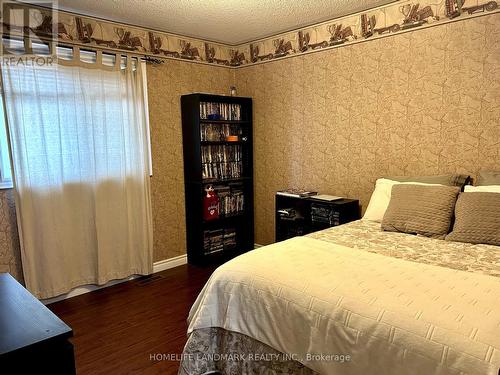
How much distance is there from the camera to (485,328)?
4.07 feet

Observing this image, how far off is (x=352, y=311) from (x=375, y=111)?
2.26m

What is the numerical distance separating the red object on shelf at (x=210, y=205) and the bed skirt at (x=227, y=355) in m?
2.05

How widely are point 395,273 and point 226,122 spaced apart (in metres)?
2.71

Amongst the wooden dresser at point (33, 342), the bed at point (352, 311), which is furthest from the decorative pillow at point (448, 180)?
the wooden dresser at point (33, 342)

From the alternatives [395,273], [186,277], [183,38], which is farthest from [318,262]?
[183,38]

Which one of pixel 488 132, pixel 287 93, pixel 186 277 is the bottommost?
pixel 186 277

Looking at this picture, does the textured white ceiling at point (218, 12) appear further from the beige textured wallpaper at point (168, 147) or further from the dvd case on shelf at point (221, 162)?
the dvd case on shelf at point (221, 162)

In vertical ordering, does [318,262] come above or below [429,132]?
below

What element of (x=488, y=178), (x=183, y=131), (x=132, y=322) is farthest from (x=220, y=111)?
(x=488, y=178)

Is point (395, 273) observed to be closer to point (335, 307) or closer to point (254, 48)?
point (335, 307)

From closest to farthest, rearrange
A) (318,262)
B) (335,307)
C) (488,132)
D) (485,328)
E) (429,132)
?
(485,328) → (335,307) → (318,262) → (488,132) → (429,132)

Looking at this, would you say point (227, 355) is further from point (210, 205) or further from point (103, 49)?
point (103, 49)

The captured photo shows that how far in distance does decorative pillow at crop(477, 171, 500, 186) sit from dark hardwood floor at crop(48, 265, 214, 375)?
2.33m

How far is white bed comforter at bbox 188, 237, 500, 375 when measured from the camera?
1241 mm
